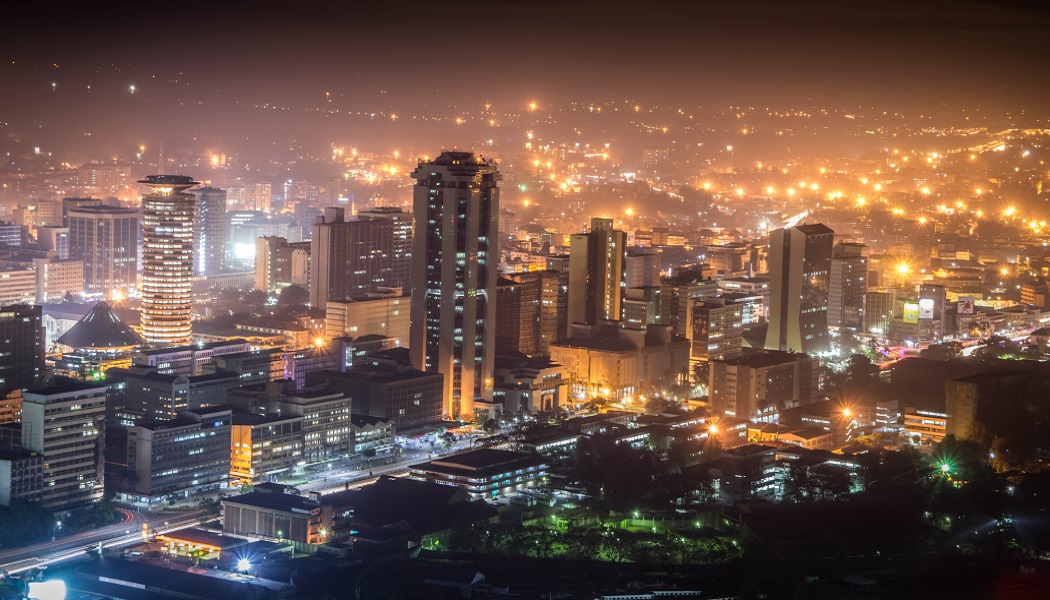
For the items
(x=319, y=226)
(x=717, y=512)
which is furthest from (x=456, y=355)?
(x=319, y=226)

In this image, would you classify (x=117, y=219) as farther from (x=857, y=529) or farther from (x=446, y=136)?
(x=857, y=529)

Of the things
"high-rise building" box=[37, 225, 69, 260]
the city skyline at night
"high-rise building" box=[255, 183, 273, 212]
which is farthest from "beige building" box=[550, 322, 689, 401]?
"high-rise building" box=[255, 183, 273, 212]

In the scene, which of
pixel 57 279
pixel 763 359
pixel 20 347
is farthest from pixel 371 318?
pixel 57 279

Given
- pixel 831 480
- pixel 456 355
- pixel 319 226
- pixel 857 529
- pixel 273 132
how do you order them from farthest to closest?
pixel 273 132 → pixel 319 226 → pixel 456 355 → pixel 831 480 → pixel 857 529

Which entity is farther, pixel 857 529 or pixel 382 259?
pixel 382 259

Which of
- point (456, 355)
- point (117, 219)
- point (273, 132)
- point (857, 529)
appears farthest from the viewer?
point (273, 132)

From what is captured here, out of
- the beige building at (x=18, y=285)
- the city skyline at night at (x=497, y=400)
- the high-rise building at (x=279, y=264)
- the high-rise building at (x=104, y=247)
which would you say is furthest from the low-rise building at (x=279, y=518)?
the high-rise building at (x=279, y=264)

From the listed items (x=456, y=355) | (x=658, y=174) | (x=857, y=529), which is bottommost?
(x=857, y=529)
